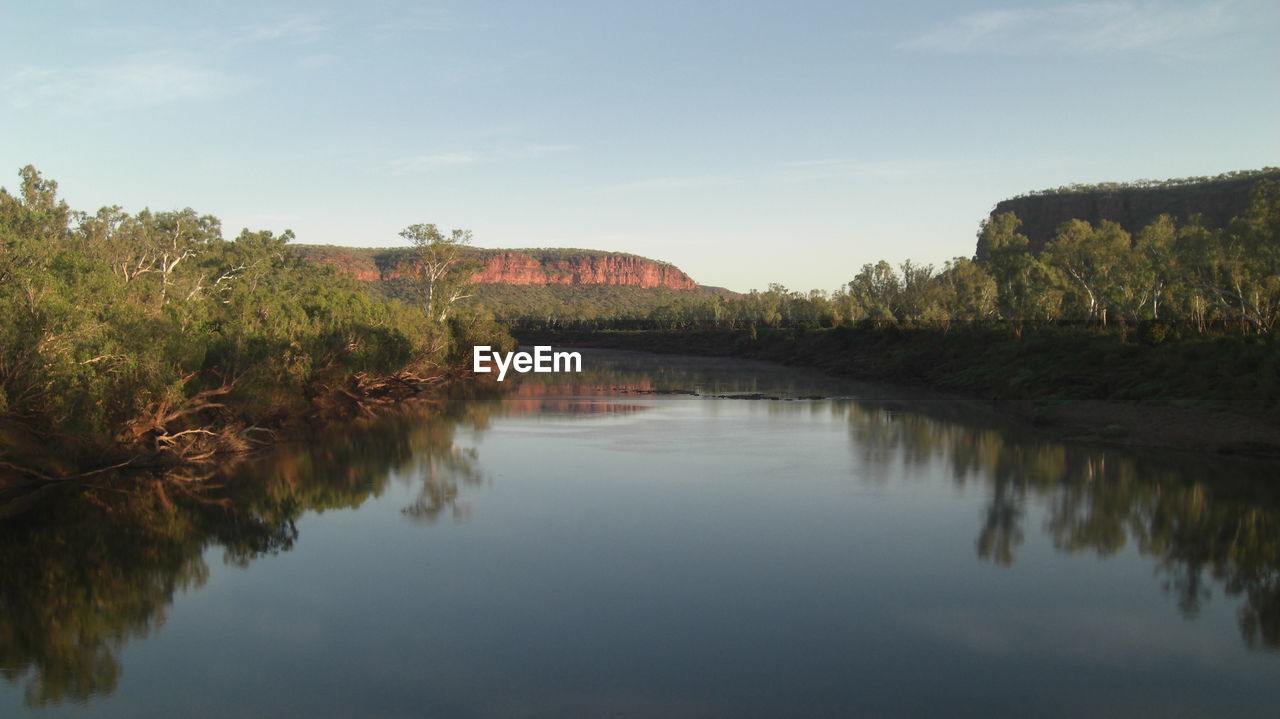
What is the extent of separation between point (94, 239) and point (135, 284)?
19402mm

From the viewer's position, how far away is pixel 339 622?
1037 cm

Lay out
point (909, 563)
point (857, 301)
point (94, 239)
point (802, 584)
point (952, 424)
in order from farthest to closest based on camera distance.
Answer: point (857, 301)
point (94, 239)
point (952, 424)
point (909, 563)
point (802, 584)

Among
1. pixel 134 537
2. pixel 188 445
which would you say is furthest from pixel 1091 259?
pixel 134 537

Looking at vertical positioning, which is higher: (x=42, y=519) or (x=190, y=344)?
(x=190, y=344)

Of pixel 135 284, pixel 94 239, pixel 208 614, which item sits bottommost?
pixel 208 614

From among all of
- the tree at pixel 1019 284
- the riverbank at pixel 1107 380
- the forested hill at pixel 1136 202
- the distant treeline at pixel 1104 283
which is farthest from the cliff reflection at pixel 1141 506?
the forested hill at pixel 1136 202

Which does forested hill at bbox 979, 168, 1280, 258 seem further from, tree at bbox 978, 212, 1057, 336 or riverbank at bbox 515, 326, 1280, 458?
riverbank at bbox 515, 326, 1280, 458

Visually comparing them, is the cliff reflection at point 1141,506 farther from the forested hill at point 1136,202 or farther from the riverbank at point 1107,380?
the forested hill at point 1136,202

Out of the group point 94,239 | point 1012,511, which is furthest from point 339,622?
point 94,239

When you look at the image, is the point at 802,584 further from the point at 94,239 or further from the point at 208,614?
the point at 94,239

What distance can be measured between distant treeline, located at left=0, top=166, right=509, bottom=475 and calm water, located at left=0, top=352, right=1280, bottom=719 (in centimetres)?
162

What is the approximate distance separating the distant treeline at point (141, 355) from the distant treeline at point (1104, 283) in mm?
32434

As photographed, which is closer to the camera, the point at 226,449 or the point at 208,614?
the point at 208,614

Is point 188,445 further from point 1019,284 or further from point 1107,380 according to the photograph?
point 1019,284
